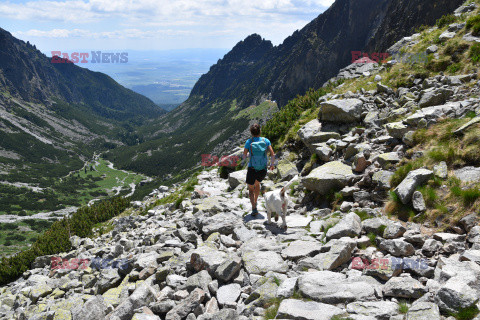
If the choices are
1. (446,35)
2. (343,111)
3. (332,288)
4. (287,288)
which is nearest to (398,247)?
(332,288)

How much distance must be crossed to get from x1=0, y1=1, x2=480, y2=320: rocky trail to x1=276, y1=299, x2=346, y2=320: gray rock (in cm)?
2

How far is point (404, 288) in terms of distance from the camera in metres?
5.12

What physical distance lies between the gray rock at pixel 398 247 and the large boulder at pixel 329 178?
453 cm

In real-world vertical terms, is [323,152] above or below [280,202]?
above

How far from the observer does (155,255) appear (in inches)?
398

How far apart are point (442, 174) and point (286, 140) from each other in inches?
490

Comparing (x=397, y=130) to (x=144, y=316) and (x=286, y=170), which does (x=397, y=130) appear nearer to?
(x=286, y=170)

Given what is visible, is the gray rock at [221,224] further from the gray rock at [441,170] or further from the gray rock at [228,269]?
the gray rock at [441,170]

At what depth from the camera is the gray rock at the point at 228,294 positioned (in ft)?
21.0

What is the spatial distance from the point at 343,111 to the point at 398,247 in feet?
34.8

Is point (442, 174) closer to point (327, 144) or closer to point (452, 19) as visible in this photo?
point (327, 144)

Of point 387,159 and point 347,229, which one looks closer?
point 347,229

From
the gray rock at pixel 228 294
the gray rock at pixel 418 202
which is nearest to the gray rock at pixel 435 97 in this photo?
the gray rock at pixel 418 202

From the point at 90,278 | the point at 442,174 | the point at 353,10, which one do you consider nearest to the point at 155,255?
the point at 90,278
